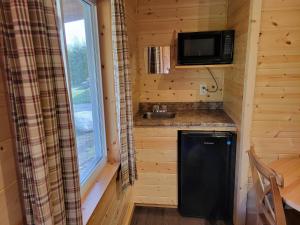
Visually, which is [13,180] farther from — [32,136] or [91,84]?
[91,84]

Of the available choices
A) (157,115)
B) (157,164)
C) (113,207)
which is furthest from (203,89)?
(113,207)

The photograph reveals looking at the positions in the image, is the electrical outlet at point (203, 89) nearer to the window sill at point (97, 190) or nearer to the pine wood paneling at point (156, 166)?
the pine wood paneling at point (156, 166)

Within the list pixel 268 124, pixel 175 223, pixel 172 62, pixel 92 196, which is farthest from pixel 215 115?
pixel 92 196

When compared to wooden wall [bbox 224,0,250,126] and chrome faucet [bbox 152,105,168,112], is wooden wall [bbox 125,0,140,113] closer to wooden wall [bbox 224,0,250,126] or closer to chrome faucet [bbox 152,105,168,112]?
chrome faucet [bbox 152,105,168,112]

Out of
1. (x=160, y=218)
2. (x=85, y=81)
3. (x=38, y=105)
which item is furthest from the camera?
(x=160, y=218)

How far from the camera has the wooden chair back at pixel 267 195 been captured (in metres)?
1.12

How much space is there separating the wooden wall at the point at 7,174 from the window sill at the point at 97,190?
19.7 inches

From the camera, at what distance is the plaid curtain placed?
607 mm

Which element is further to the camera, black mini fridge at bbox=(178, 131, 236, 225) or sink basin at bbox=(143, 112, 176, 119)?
sink basin at bbox=(143, 112, 176, 119)

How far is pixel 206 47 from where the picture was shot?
2104 mm

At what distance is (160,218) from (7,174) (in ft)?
6.02

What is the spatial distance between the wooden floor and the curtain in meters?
0.60

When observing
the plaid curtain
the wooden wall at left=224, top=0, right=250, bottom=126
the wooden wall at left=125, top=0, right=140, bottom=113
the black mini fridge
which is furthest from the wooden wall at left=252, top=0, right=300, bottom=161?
the plaid curtain

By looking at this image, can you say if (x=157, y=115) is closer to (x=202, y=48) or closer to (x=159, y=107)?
(x=159, y=107)
